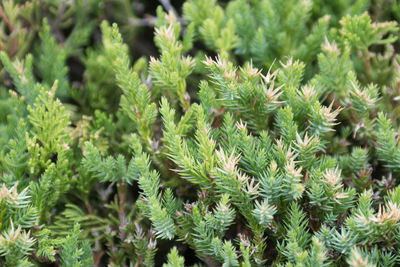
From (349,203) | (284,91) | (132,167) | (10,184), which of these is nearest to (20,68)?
(10,184)

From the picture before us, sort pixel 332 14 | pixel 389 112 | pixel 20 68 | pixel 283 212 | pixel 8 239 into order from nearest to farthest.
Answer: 1. pixel 8 239
2. pixel 283 212
3. pixel 389 112
4. pixel 20 68
5. pixel 332 14

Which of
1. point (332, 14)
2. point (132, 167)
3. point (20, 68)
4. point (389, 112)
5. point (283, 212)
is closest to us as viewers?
point (283, 212)

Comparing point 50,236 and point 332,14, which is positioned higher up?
point 332,14

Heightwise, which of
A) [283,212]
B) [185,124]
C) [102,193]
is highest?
[185,124]

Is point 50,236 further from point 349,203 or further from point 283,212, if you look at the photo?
point 349,203

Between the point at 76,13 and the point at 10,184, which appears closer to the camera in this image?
the point at 10,184

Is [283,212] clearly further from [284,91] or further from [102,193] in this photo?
[102,193]
